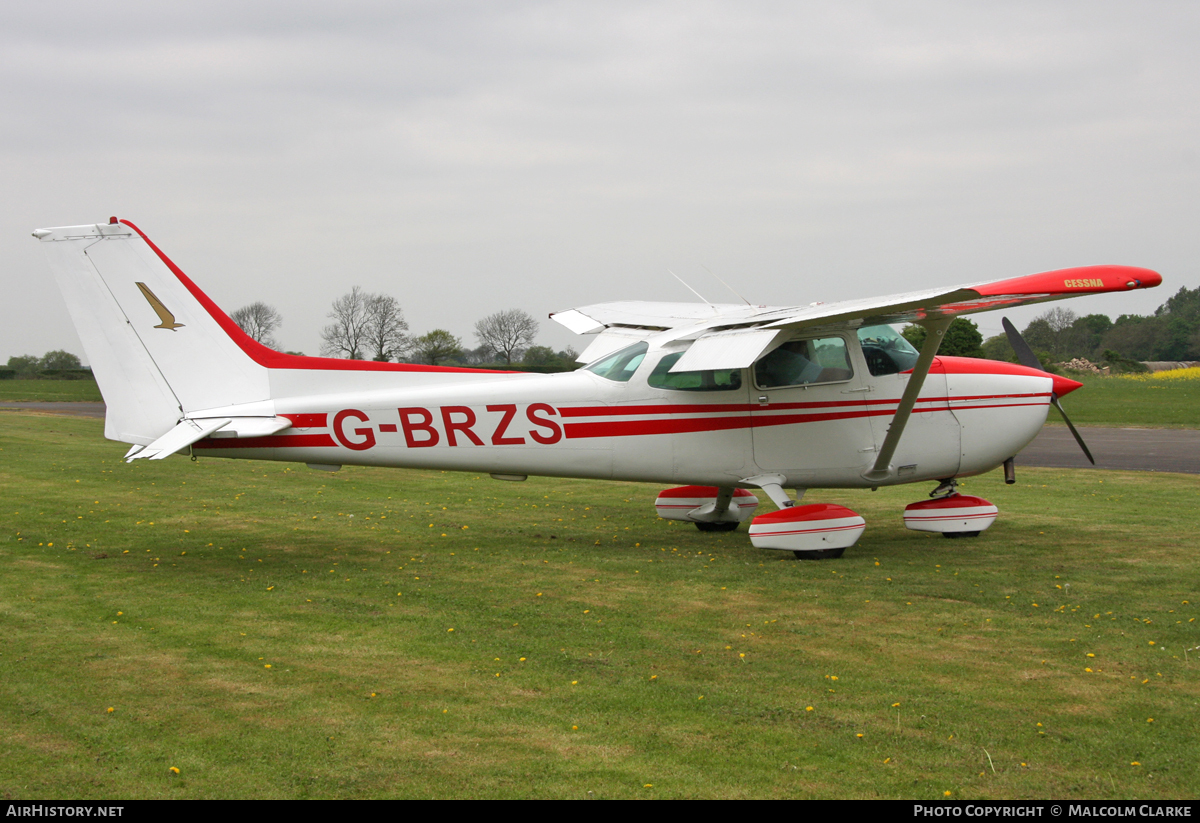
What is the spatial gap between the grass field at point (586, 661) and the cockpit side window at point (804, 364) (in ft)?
6.14

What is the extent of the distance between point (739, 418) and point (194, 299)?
18.4 ft

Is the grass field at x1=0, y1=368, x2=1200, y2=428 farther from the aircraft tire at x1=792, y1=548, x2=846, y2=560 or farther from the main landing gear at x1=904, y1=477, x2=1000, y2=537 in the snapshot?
the aircraft tire at x1=792, y1=548, x2=846, y2=560

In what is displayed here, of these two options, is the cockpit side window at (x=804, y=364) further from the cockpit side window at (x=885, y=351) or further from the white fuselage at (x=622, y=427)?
the cockpit side window at (x=885, y=351)

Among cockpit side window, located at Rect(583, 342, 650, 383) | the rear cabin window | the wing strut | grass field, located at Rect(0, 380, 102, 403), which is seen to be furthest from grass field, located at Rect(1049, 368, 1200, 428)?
grass field, located at Rect(0, 380, 102, 403)

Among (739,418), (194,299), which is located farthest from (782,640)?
(194,299)

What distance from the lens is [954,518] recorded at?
391 inches

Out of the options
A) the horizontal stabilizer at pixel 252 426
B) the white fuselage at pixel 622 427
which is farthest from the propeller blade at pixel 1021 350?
the horizontal stabilizer at pixel 252 426

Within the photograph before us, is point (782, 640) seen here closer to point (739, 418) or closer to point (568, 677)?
point (568, 677)

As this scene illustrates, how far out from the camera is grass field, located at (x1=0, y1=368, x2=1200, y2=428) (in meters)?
28.2

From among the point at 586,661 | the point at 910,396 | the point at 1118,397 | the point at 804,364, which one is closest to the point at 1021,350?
the point at 910,396

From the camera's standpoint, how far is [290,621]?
6.78 metres

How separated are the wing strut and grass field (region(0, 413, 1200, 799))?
35.7 inches

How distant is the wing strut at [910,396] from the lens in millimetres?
8758

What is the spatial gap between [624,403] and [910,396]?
286cm
